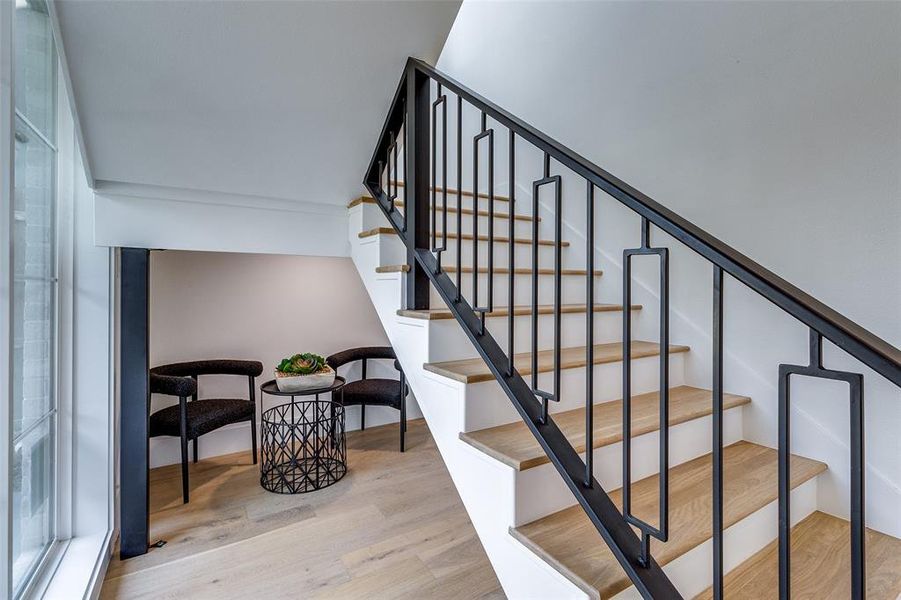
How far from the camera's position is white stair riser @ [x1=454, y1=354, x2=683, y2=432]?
4.47 ft

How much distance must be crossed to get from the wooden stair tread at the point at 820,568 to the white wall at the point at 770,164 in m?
0.14

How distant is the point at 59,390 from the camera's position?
6.49ft

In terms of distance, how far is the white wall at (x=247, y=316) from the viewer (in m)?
3.11

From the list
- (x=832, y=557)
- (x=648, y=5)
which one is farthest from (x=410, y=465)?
(x=648, y=5)

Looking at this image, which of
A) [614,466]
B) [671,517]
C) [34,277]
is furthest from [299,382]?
[671,517]

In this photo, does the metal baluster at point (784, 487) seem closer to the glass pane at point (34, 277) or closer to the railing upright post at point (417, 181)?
the railing upright post at point (417, 181)

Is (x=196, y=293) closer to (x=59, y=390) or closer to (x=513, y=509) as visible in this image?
(x=59, y=390)

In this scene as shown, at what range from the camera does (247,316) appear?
3.43 m

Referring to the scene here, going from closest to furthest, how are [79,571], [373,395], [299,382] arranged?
[79,571] → [299,382] → [373,395]

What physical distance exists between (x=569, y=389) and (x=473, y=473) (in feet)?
1.50

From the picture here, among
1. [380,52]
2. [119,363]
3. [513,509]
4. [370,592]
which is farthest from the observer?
[119,363]

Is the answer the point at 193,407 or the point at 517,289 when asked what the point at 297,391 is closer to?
the point at 193,407

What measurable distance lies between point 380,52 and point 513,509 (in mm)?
1614

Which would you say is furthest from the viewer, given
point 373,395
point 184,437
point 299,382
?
point 373,395
